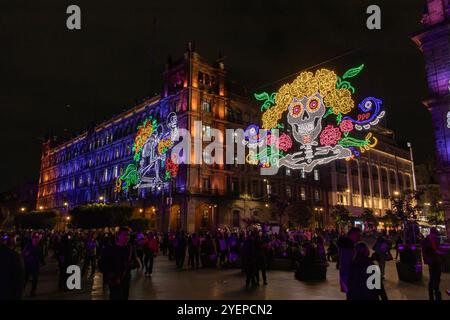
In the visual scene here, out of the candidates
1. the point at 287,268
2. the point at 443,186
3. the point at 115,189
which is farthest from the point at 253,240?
the point at 115,189

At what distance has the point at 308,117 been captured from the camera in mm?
17125

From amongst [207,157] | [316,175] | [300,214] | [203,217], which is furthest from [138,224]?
[316,175]

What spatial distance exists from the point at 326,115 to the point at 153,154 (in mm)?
34840

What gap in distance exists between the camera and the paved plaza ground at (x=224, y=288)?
10.0m

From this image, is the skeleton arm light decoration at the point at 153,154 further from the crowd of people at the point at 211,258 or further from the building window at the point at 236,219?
the crowd of people at the point at 211,258

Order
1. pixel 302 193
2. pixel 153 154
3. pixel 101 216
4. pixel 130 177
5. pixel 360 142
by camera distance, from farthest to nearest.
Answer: pixel 302 193 < pixel 130 177 < pixel 153 154 < pixel 101 216 < pixel 360 142

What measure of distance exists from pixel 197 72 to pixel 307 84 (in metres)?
34.0

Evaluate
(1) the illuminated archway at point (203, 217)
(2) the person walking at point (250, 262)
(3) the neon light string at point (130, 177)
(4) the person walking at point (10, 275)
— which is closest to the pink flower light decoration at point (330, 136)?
(2) the person walking at point (250, 262)

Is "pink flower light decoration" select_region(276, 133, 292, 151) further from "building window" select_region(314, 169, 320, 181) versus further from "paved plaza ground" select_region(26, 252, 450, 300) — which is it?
Result: "building window" select_region(314, 169, 320, 181)

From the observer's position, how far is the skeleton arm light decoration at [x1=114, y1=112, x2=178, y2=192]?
150 ft

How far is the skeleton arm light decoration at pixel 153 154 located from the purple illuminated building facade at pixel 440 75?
96.4ft

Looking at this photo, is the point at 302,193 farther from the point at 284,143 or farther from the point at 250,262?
the point at 250,262

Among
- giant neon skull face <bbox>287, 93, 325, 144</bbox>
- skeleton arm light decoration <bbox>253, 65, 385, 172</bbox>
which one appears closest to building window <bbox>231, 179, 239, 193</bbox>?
skeleton arm light decoration <bbox>253, 65, 385, 172</bbox>

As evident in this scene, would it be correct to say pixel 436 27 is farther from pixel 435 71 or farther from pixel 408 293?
pixel 408 293
